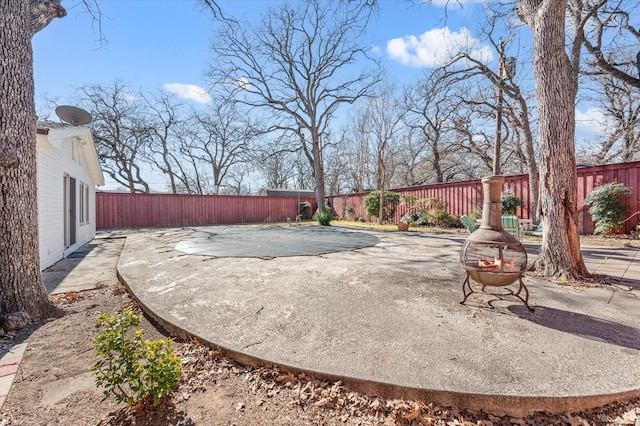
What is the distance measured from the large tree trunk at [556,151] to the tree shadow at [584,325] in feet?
4.54

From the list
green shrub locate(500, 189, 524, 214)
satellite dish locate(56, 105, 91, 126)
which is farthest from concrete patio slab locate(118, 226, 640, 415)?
green shrub locate(500, 189, 524, 214)

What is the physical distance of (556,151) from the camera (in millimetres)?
3494

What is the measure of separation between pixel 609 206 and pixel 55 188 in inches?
498

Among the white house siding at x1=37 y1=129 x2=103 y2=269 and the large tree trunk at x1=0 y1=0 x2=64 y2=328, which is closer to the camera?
the large tree trunk at x1=0 y1=0 x2=64 y2=328

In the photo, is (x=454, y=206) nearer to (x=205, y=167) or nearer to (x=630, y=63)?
(x=630, y=63)

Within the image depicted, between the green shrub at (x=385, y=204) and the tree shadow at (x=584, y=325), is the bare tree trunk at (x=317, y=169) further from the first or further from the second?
the tree shadow at (x=584, y=325)

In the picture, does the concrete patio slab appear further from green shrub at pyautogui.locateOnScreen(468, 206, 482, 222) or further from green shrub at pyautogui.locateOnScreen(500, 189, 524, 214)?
green shrub at pyautogui.locateOnScreen(468, 206, 482, 222)

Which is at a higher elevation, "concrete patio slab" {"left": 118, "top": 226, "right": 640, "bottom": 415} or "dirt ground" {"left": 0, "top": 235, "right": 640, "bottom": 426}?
"concrete patio slab" {"left": 118, "top": 226, "right": 640, "bottom": 415}

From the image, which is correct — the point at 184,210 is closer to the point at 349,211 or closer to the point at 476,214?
the point at 349,211

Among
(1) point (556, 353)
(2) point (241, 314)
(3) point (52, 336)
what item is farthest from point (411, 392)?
(3) point (52, 336)

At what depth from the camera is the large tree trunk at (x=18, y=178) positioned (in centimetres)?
254

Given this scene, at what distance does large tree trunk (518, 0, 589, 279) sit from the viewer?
3459mm

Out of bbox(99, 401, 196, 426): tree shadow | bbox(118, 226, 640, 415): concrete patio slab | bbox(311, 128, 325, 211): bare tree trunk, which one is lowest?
bbox(99, 401, 196, 426): tree shadow

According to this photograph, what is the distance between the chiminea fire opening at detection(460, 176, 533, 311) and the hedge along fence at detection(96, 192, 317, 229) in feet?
48.1
